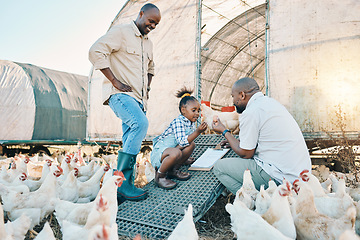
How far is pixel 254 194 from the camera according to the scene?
97.9 inches

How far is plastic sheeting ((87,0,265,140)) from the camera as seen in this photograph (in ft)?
20.6

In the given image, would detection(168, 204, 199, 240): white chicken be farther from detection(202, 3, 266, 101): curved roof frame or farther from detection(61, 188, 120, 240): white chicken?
detection(202, 3, 266, 101): curved roof frame

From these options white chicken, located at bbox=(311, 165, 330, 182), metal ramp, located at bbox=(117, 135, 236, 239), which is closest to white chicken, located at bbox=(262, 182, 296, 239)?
metal ramp, located at bbox=(117, 135, 236, 239)

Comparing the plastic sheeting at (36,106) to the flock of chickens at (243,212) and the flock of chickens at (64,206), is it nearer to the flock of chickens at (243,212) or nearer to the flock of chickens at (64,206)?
the flock of chickens at (64,206)

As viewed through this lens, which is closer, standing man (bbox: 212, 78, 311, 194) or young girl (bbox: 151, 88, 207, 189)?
standing man (bbox: 212, 78, 311, 194)

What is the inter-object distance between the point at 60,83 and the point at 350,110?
36.7 feet

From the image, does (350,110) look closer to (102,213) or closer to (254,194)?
(254,194)

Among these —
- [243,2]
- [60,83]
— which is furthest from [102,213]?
[60,83]

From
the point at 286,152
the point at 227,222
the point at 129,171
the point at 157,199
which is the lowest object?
the point at 227,222

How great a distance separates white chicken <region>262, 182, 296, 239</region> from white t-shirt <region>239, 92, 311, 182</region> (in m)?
0.66

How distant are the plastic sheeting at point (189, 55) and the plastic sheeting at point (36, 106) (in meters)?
2.46

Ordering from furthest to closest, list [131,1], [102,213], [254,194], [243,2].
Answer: [243,2]
[131,1]
[254,194]
[102,213]

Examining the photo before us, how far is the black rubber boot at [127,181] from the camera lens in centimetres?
273

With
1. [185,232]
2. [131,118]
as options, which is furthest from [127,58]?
[185,232]
